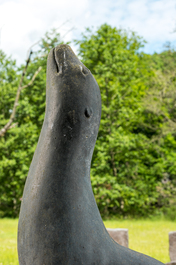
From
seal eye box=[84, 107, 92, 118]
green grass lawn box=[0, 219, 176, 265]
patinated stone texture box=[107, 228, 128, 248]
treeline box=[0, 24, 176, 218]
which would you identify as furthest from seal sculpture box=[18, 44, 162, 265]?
treeline box=[0, 24, 176, 218]

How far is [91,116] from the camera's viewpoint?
2039 millimetres

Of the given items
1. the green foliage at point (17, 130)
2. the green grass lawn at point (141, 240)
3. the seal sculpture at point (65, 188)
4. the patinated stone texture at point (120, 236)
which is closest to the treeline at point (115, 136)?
the green foliage at point (17, 130)

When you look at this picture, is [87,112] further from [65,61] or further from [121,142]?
[121,142]

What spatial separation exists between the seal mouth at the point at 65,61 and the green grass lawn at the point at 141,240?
152 inches

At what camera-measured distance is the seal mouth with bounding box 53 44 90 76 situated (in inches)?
79.4

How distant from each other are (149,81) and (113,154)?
15.7 ft

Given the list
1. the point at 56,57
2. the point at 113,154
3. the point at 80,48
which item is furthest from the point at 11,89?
the point at 56,57

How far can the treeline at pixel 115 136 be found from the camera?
10516 millimetres

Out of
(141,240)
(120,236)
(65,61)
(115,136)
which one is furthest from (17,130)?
(65,61)

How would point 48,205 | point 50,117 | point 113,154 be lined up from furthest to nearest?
point 113,154 < point 50,117 < point 48,205

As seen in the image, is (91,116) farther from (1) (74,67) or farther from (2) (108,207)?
(2) (108,207)

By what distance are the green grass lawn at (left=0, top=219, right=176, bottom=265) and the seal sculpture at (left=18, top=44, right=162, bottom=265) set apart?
3.38 metres

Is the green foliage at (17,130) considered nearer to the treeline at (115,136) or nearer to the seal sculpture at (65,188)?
the treeline at (115,136)

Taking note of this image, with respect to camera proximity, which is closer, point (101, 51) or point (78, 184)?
point (78, 184)
